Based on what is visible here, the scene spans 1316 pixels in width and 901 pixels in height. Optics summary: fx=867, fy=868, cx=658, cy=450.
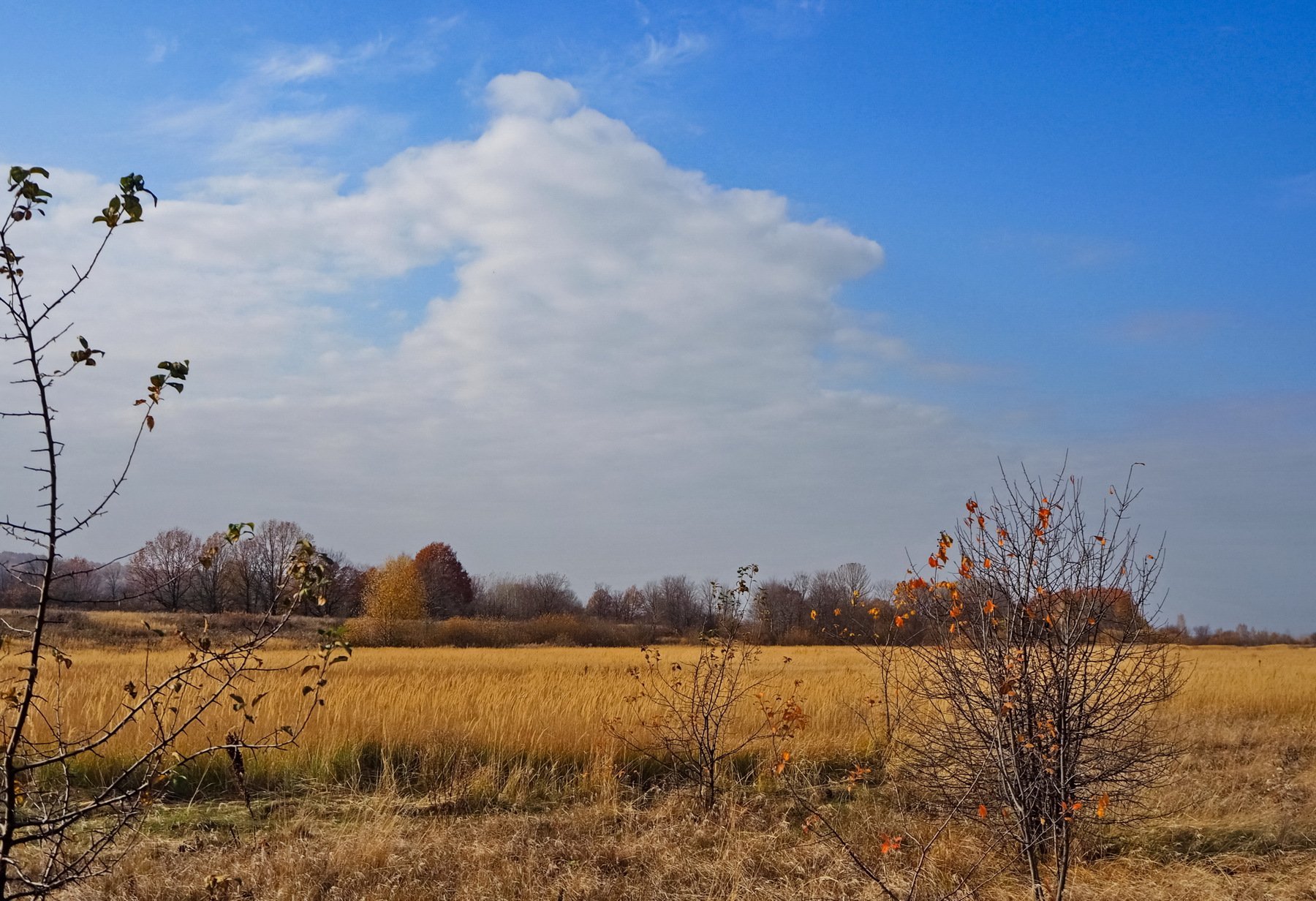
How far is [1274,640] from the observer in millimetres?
80062

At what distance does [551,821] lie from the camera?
25.6 feet

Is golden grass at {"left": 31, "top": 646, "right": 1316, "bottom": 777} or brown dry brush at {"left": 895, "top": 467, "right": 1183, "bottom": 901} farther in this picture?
golden grass at {"left": 31, "top": 646, "right": 1316, "bottom": 777}

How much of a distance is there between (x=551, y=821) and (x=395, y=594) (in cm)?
5201

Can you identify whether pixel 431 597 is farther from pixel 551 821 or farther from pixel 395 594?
pixel 551 821

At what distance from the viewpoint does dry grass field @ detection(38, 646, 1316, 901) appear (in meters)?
6.07

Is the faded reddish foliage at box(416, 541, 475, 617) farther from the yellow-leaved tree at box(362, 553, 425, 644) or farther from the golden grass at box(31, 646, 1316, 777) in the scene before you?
the golden grass at box(31, 646, 1316, 777)

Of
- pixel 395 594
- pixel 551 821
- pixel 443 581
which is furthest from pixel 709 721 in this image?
pixel 443 581

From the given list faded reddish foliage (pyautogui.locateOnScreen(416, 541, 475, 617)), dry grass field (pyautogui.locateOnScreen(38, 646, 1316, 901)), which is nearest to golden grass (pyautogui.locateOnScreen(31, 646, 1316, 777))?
dry grass field (pyautogui.locateOnScreen(38, 646, 1316, 901))

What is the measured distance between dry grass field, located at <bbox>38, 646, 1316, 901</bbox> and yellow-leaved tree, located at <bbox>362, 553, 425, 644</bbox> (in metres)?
38.5

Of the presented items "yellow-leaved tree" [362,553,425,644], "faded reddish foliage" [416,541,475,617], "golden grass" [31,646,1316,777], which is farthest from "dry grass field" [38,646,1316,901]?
"faded reddish foliage" [416,541,475,617]

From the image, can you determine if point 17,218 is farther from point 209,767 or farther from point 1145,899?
point 209,767

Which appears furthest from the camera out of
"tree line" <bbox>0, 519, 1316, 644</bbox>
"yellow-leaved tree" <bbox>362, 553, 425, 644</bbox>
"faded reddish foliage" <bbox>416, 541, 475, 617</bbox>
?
"faded reddish foliage" <bbox>416, 541, 475, 617</bbox>

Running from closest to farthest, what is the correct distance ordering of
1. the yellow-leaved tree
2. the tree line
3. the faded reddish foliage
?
the tree line
the yellow-leaved tree
the faded reddish foliage

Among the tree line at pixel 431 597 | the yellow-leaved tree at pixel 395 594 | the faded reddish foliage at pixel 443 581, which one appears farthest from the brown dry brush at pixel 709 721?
the faded reddish foliage at pixel 443 581
